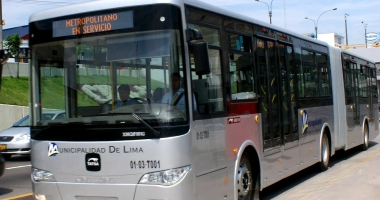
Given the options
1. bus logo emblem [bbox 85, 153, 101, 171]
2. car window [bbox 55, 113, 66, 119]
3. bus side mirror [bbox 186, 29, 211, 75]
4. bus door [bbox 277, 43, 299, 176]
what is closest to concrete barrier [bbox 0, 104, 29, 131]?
bus door [bbox 277, 43, 299, 176]

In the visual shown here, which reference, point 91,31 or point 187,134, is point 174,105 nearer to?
Answer: point 187,134

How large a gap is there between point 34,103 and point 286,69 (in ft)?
16.8

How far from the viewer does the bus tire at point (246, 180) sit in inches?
292

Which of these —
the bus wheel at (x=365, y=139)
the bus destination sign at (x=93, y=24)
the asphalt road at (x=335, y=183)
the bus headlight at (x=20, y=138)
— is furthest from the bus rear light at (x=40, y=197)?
the bus wheel at (x=365, y=139)

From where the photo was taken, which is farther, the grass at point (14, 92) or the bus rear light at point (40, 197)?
the grass at point (14, 92)

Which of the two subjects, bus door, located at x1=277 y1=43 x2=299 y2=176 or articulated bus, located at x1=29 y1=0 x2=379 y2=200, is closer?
articulated bus, located at x1=29 y1=0 x2=379 y2=200

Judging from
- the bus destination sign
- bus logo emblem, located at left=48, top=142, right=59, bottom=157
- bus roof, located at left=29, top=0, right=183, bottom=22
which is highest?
bus roof, located at left=29, top=0, right=183, bottom=22

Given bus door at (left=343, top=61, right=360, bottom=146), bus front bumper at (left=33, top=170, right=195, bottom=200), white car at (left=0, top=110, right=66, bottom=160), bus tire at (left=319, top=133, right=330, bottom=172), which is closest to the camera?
bus front bumper at (left=33, top=170, right=195, bottom=200)

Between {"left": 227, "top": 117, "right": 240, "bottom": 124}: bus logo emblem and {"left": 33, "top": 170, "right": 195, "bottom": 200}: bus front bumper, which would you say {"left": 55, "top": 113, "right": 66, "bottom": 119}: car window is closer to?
{"left": 33, "top": 170, "right": 195, "bottom": 200}: bus front bumper

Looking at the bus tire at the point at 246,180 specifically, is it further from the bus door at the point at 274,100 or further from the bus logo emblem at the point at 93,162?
the bus logo emblem at the point at 93,162

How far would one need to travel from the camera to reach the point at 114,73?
607 cm

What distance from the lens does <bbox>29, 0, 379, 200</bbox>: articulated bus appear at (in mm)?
5777

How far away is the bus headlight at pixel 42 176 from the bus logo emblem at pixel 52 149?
0.26 meters

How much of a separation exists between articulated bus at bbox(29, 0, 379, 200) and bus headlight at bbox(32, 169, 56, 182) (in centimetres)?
1
